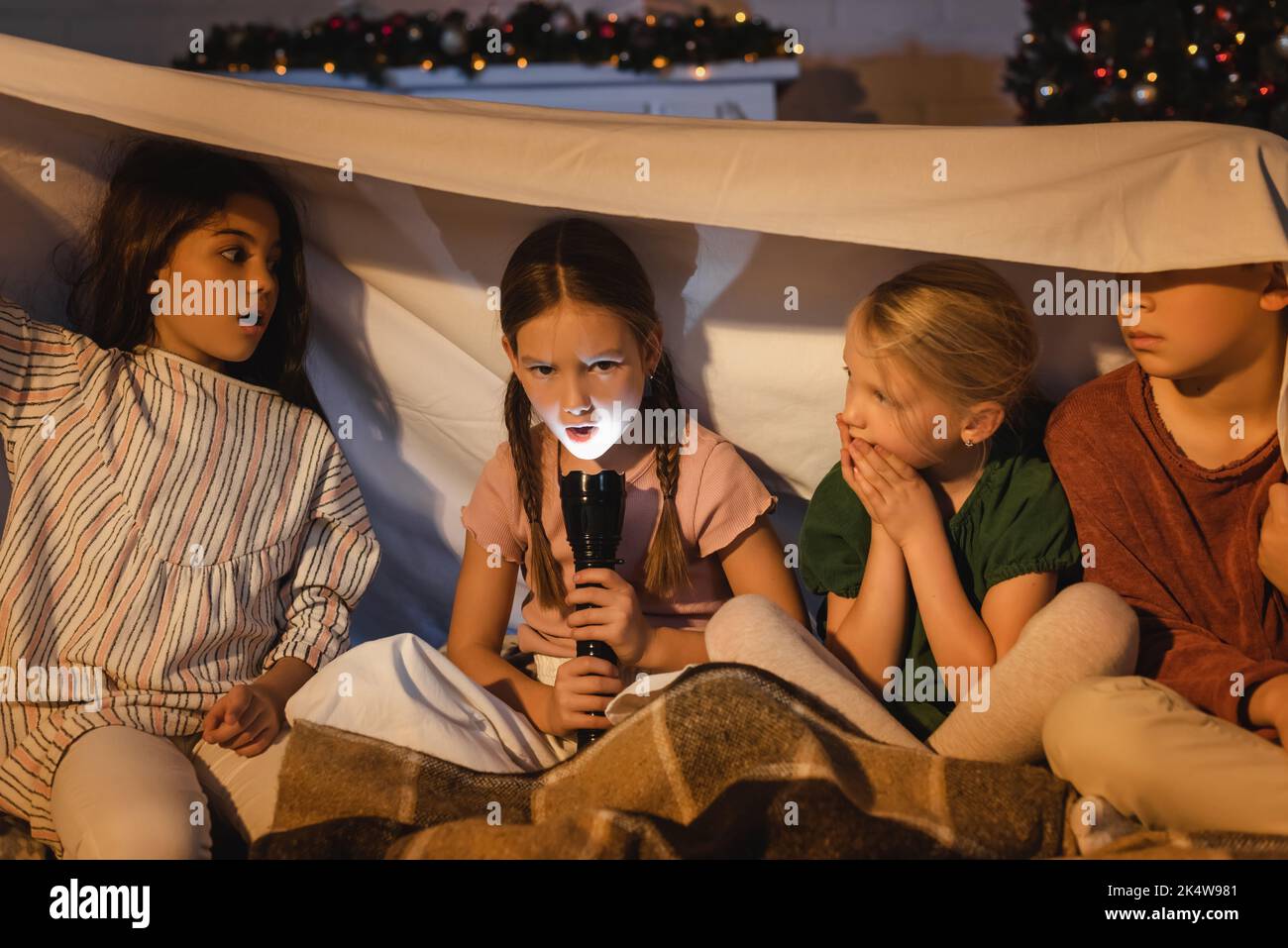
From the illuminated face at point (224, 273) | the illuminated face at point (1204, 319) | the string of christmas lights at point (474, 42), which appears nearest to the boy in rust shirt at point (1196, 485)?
the illuminated face at point (1204, 319)

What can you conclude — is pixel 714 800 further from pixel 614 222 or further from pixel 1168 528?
pixel 614 222

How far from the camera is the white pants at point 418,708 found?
1088 millimetres

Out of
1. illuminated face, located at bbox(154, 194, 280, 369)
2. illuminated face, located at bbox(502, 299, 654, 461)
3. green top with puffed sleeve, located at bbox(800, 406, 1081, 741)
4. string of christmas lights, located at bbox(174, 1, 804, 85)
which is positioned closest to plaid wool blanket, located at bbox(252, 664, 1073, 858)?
green top with puffed sleeve, located at bbox(800, 406, 1081, 741)

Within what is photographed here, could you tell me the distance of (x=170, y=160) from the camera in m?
1.31

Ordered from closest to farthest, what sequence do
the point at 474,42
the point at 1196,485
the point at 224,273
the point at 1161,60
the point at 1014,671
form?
the point at 1014,671 → the point at 1196,485 → the point at 224,273 → the point at 1161,60 → the point at 474,42

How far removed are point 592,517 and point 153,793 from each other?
16.8 inches

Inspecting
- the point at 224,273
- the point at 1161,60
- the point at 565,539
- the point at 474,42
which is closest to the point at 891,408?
the point at 565,539

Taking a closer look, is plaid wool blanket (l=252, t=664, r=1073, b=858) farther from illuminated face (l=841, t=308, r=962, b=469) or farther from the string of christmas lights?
the string of christmas lights

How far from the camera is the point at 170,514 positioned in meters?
1.24

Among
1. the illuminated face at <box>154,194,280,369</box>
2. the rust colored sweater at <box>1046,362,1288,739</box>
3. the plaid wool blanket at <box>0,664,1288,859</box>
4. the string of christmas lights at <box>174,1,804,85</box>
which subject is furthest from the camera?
the string of christmas lights at <box>174,1,804,85</box>

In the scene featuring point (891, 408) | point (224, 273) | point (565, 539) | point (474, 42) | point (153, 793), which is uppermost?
point (474, 42)

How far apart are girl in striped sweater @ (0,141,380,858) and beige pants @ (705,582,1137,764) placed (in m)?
0.46

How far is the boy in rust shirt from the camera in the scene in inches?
42.8
